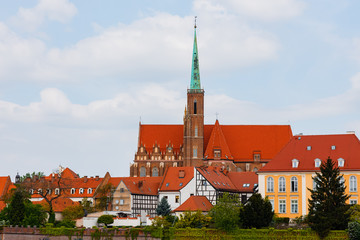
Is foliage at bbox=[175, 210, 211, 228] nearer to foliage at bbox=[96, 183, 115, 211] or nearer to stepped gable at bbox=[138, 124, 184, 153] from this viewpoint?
foliage at bbox=[96, 183, 115, 211]

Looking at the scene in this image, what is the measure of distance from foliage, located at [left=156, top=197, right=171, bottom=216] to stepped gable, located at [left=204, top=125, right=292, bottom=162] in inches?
1344

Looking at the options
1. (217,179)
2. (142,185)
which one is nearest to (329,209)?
(217,179)

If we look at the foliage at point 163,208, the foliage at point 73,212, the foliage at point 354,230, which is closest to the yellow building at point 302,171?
the foliage at point 354,230

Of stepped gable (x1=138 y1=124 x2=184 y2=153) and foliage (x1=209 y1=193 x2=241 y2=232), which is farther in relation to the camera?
stepped gable (x1=138 y1=124 x2=184 y2=153)

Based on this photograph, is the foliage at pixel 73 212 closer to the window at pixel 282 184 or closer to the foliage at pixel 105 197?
the foliage at pixel 105 197

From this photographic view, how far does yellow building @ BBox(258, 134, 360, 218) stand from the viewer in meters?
76.2

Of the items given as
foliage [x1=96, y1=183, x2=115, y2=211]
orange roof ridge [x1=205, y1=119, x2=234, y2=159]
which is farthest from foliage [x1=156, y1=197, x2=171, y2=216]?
orange roof ridge [x1=205, y1=119, x2=234, y2=159]

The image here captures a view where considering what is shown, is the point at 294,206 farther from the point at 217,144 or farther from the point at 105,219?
the point at 217,144

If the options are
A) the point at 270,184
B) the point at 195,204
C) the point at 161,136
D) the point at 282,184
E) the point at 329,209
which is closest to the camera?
the point at 329,209

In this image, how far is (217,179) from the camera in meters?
95.4

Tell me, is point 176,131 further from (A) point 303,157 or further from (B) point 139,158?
(A) point 303,157

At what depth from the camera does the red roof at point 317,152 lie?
77.2 m

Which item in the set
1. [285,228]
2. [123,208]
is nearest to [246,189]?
[123,208]

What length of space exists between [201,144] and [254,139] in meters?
10.1
